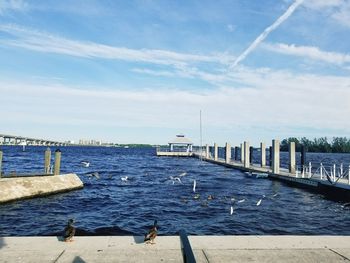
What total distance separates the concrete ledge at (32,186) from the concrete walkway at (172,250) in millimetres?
14498

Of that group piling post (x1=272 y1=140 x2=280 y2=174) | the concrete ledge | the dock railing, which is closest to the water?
the concrete ledge

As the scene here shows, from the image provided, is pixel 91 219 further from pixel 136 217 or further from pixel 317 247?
pixel 317 247

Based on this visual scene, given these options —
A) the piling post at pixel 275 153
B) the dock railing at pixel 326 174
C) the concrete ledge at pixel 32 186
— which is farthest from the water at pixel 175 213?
the piling post at pixel 275 153

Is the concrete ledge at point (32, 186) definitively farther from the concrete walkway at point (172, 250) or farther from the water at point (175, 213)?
the concrete walkway at point (172, 250)

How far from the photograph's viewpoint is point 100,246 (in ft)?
25.8

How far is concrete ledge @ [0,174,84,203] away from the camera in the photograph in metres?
21.5

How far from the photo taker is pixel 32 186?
2359cm

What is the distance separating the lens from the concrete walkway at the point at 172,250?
23.5 ft

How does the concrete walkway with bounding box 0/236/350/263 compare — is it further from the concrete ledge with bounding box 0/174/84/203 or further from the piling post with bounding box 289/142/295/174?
the piling post with bounding box 289/142/295/174

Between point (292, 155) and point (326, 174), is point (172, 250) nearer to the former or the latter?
point (326, 174)

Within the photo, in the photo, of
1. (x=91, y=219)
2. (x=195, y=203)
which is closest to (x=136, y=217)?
(x=91, y=219)

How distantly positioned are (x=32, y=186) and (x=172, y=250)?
18.5 meters

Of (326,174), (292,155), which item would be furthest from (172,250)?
(292,155)

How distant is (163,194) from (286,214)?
10.7 metres
